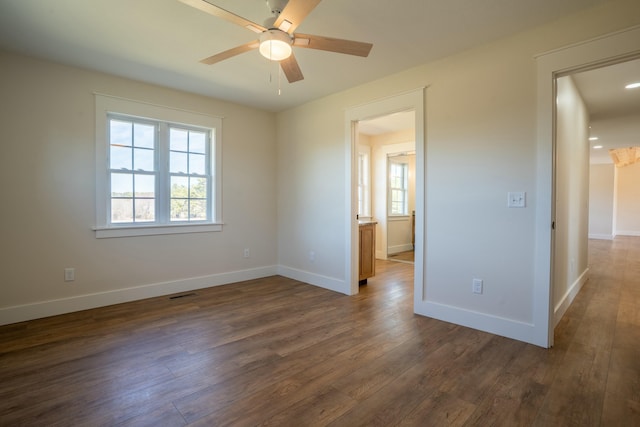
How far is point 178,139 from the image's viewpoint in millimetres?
4156

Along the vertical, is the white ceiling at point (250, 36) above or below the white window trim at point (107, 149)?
above

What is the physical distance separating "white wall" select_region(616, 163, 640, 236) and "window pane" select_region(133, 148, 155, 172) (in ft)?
46.6

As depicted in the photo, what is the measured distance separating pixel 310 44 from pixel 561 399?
270 centimetres

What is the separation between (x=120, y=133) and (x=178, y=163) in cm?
72

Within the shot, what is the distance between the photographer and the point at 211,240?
4.40m

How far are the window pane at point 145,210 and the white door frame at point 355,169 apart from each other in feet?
8.11

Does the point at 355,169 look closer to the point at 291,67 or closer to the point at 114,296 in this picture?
the point at 291,67

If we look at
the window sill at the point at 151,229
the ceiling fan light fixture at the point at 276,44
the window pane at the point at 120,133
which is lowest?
the window sill at the point at 151,229

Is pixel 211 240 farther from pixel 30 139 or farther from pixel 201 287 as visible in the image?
pixel 30 139

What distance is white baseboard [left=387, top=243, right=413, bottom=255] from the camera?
22.6 feet

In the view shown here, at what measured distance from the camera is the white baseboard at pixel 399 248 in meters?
6.89

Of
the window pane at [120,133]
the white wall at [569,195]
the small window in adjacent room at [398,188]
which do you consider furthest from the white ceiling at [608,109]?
the window pane at [120,133]

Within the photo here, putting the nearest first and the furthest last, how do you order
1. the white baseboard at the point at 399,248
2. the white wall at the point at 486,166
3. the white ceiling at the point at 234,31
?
the white ceiling at the point at 234,31
the white wall at the point at 486,166
the white baseboard at the point at 399,248

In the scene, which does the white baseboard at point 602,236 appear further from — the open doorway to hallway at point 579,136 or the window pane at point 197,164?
the window pane at point 197,164
